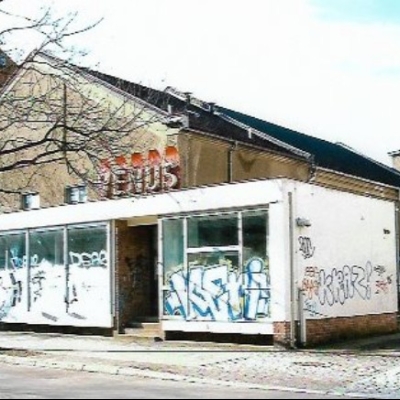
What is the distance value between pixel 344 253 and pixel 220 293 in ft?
10.8

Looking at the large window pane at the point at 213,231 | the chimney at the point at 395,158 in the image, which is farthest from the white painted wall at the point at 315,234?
the chimney at the point at 395,158

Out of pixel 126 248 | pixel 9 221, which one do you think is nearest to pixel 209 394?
pixel 126 248

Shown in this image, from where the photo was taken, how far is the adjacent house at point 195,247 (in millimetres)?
18328

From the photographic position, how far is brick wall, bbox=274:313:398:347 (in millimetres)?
17859

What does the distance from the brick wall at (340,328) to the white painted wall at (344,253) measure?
0.54ft

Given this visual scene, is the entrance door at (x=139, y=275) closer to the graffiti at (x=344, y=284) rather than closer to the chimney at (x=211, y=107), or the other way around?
the graffiti at (x=344, y=284)

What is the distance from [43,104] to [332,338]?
9107 mm

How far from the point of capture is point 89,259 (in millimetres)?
22203

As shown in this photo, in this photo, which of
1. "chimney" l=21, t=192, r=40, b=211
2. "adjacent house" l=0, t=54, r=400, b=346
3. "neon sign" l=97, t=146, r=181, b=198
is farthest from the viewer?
"chimney" l=21, t=192, r=40, b=211

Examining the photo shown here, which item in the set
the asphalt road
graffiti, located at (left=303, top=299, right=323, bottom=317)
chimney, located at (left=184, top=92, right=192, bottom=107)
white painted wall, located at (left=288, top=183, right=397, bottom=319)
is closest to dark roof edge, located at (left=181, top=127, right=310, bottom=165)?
chimney, located at (left=184, top=92, right=192, bottom=107)

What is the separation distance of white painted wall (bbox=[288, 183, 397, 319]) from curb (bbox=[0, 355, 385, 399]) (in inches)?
196

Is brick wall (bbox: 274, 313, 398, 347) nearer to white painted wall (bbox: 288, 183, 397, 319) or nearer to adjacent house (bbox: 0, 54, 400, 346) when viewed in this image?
adjacent house (bbox: 0, 54, 400, 346)

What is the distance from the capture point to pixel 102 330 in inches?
864

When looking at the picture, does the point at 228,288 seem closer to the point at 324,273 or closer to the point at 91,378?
the point at 324,273
